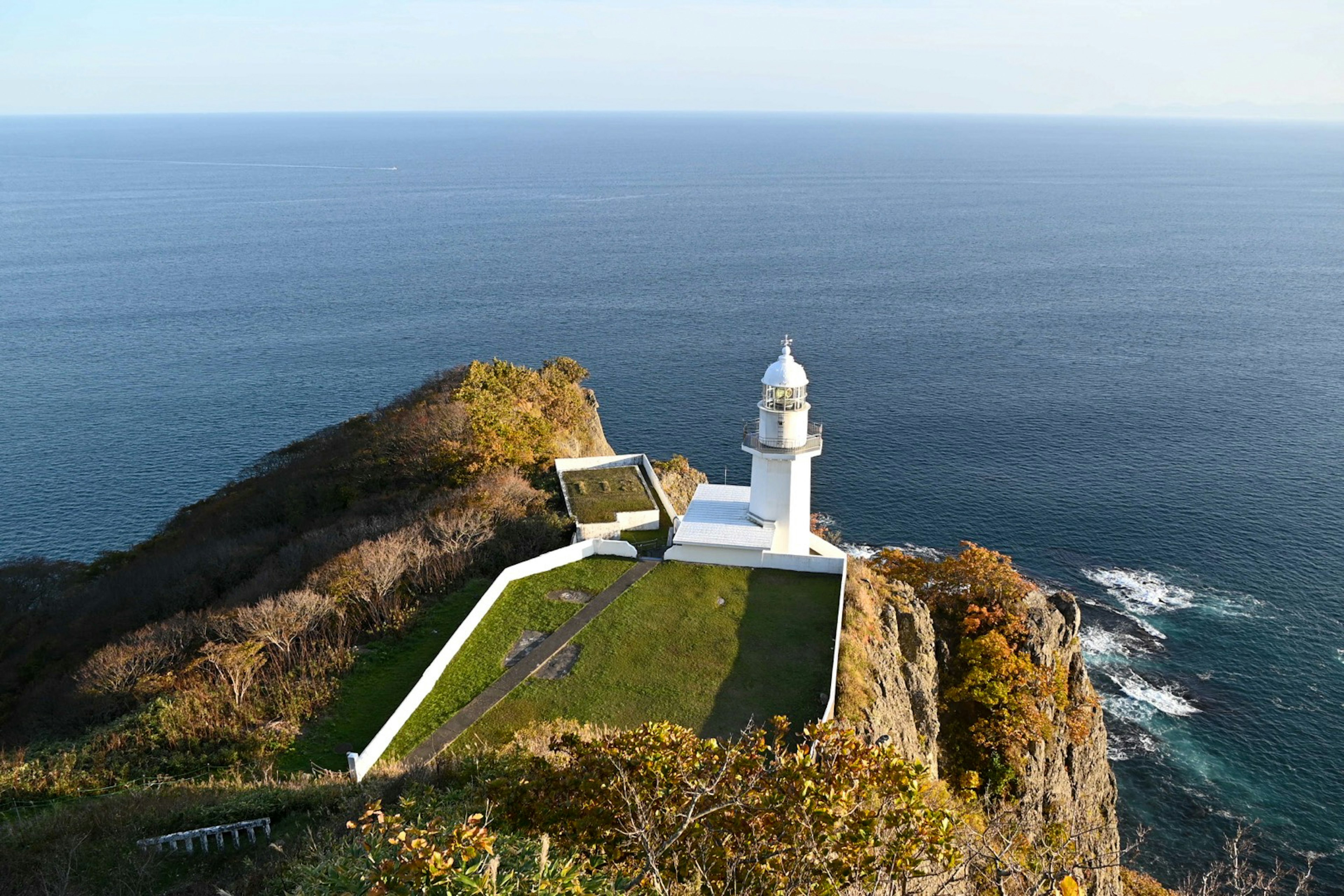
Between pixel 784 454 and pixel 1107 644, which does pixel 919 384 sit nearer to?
pixel 1107 644

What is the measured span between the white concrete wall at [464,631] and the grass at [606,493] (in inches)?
118

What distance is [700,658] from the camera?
28.7 meters

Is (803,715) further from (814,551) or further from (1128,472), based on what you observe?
(1128,472)

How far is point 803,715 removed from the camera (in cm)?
2564

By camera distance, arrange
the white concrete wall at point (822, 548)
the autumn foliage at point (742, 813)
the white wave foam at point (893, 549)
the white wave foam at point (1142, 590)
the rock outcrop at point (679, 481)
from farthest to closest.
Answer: the white wave foam at point (893, 549)
the white wave foam at point (1142, 590)
the rock outcrop at point (679, 481)
the white concrete wall at point (822, 548)
the autumn foliage at point (742, 813)

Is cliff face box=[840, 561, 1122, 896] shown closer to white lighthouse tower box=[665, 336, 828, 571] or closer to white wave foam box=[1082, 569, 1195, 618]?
white lighthouse tower box=[665, 336, 828, 571]

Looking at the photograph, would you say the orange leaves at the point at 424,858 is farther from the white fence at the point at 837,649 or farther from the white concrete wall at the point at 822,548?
the white concrete wall at the point at 822,548

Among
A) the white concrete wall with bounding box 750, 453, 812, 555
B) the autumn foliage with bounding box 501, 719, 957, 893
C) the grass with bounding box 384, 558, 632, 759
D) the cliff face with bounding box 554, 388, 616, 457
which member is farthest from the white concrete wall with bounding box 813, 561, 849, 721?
the cliff face with bounding box 554, 388, 616, 457

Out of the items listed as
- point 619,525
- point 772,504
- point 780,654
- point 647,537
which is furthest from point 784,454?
point 780,654

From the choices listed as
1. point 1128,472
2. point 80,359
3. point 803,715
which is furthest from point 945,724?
point 80,359

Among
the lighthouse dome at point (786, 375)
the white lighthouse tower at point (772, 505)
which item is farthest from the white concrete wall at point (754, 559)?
the lighthouse dome at point (786, 375)

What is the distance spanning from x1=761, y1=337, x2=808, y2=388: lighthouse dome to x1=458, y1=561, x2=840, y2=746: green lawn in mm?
7014

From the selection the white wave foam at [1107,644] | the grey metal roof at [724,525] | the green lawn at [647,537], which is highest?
the grey metal roof at [724,525]

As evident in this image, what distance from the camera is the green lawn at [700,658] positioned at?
25.8 metres
